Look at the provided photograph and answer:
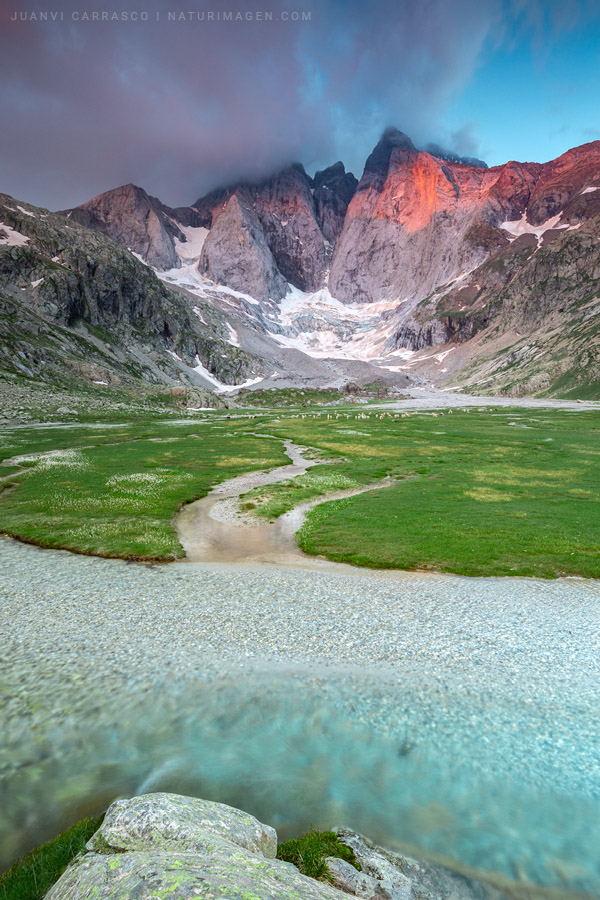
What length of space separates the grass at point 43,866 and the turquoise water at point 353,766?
717 mm

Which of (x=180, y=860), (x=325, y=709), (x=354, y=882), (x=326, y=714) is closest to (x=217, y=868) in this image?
(x=180, y=860)

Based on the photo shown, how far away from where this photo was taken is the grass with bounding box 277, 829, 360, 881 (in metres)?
7.52

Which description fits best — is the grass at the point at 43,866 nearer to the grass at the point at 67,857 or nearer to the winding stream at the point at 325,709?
the grass at the point at 67,857

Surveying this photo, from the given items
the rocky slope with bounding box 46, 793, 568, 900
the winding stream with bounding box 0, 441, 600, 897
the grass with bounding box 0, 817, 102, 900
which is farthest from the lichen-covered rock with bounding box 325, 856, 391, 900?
the grass with bounding box 0, 817, 102, 900

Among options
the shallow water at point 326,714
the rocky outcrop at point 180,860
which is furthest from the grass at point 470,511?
the rocky outcrop at point 180,860

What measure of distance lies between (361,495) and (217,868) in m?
36.0

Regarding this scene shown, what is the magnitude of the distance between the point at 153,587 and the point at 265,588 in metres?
5.34

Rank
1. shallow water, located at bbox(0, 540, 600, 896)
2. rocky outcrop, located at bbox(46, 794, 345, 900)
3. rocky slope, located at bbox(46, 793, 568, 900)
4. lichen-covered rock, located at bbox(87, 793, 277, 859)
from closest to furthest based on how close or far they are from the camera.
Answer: rocky outcrop, located at bbox(46, 794, 345, 900) < rocky slope, located at bbox(46, 793, 568, 900) < lichen-covered rock, located at bbox(87, 793, 277, 859) < shallow water, located at bbox(0, 540, 600, 896)

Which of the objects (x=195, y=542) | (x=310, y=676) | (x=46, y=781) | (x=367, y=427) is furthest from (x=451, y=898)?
(x=367, y=427)

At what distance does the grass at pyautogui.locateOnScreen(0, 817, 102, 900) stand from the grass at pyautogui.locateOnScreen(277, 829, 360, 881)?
139 inches

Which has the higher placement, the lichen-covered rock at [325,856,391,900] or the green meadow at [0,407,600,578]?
the lichen-covered rock at [325,856,391,900]

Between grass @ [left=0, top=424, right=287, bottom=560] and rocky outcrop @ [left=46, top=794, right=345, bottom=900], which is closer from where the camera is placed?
rocky outcrop @ [left=46, top=794, right=345, bottom=900]

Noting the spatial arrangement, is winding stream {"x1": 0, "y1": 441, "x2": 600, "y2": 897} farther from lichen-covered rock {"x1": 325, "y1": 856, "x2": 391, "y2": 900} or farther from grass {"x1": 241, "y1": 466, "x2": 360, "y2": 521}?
grass {"x1": 241, "y1": 466, "x2": 360, "y2": 521}

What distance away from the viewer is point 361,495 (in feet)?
134
